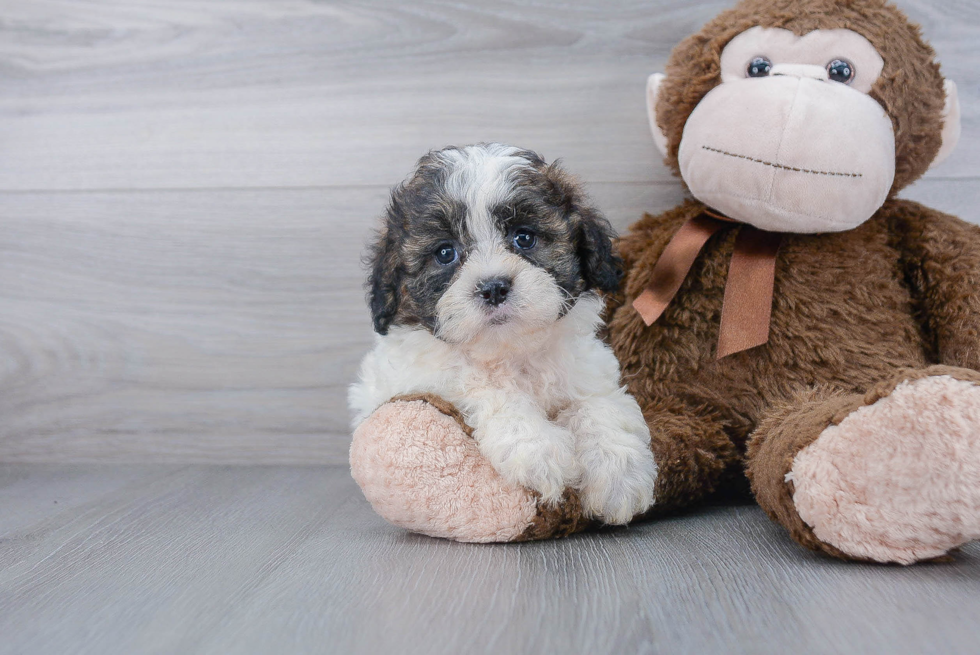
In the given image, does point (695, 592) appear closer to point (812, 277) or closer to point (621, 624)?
point (621, 624)

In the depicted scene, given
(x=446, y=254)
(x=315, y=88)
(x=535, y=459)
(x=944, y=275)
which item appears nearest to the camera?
(x=535, y=459)

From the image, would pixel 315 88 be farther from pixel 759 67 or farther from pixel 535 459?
pixel 535 459

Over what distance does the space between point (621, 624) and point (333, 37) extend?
5.55 ft

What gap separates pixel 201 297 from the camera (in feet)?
7.17

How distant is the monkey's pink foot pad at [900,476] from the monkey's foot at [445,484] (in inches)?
16.5

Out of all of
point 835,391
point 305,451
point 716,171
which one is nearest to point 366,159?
point 305,451

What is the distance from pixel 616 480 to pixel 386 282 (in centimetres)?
56

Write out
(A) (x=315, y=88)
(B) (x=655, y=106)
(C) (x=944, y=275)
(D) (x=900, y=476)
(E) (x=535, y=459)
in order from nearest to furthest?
(D) (x=900, y=476), (E) (x=535, y=459), (C) (x=944, y=275), (B) (x=655, y=106), (A) (x=315, y=88)

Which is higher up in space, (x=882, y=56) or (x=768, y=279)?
(x=882, y=56)

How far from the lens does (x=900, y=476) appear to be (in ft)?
3.63

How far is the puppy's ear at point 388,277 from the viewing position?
1.48 m

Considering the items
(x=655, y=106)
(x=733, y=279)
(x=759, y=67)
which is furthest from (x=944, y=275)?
(x=655, y=106)

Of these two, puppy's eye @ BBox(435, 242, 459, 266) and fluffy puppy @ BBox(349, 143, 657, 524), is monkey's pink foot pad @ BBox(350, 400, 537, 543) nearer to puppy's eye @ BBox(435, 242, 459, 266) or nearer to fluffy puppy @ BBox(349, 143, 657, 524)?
fluffy puppy @ BBox(349, 143, 657, 524)

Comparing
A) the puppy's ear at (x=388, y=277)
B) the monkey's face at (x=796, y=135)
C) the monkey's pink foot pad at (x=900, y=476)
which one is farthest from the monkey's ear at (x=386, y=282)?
the monkey's pink foot pad at (x=900, y=476)
